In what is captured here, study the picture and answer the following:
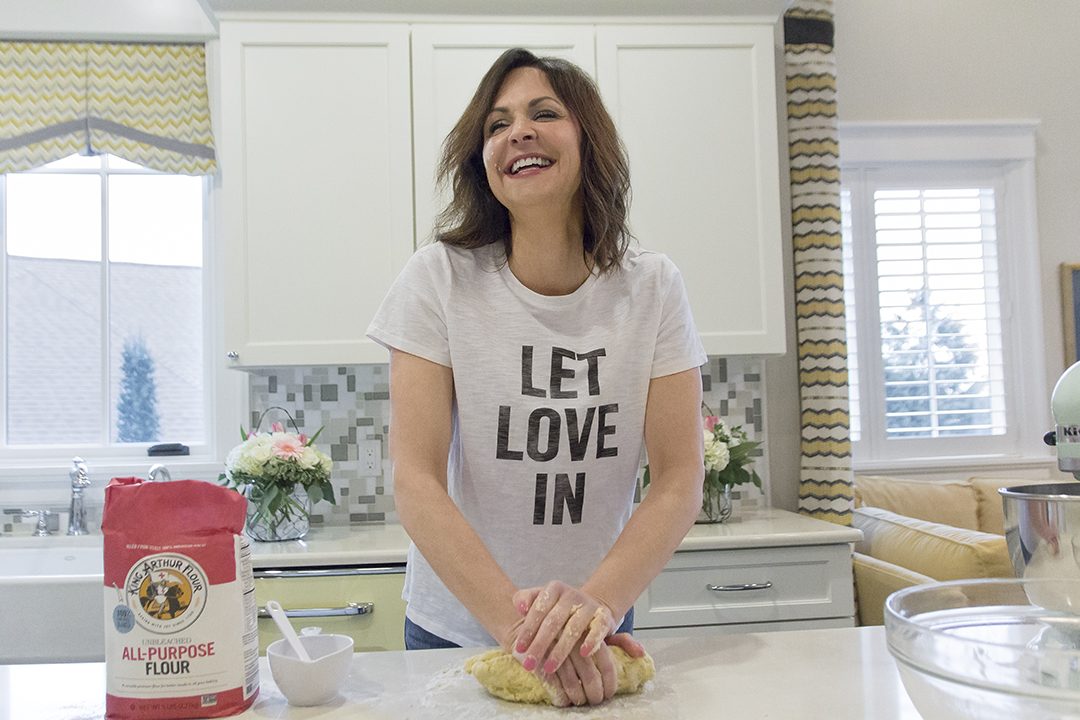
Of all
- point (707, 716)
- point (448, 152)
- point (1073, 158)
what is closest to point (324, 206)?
point (448, 152)

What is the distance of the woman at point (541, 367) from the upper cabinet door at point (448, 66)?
124cm

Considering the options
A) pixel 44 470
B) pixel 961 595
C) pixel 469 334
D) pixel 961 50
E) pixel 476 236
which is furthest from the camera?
pixel 961 50

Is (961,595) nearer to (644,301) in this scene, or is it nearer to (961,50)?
(644,301)

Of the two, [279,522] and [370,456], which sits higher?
[370,456]

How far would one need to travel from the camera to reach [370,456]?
292 cm

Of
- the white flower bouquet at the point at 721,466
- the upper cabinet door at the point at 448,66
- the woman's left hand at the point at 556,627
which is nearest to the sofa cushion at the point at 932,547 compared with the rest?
the white flower bouquet at the point at 721,466

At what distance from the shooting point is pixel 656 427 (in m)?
1.31

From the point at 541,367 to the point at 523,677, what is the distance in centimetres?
45

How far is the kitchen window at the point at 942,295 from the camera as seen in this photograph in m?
3.32

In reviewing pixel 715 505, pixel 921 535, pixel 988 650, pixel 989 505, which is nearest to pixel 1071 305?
pixel 989 505

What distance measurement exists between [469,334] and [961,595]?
0.69m

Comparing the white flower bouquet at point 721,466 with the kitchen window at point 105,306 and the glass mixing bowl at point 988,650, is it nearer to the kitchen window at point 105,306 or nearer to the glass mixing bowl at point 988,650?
the kitchen window at point 105,306

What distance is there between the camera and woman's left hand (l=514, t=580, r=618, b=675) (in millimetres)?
972

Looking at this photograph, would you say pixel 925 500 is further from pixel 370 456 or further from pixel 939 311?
pixel 370 456
